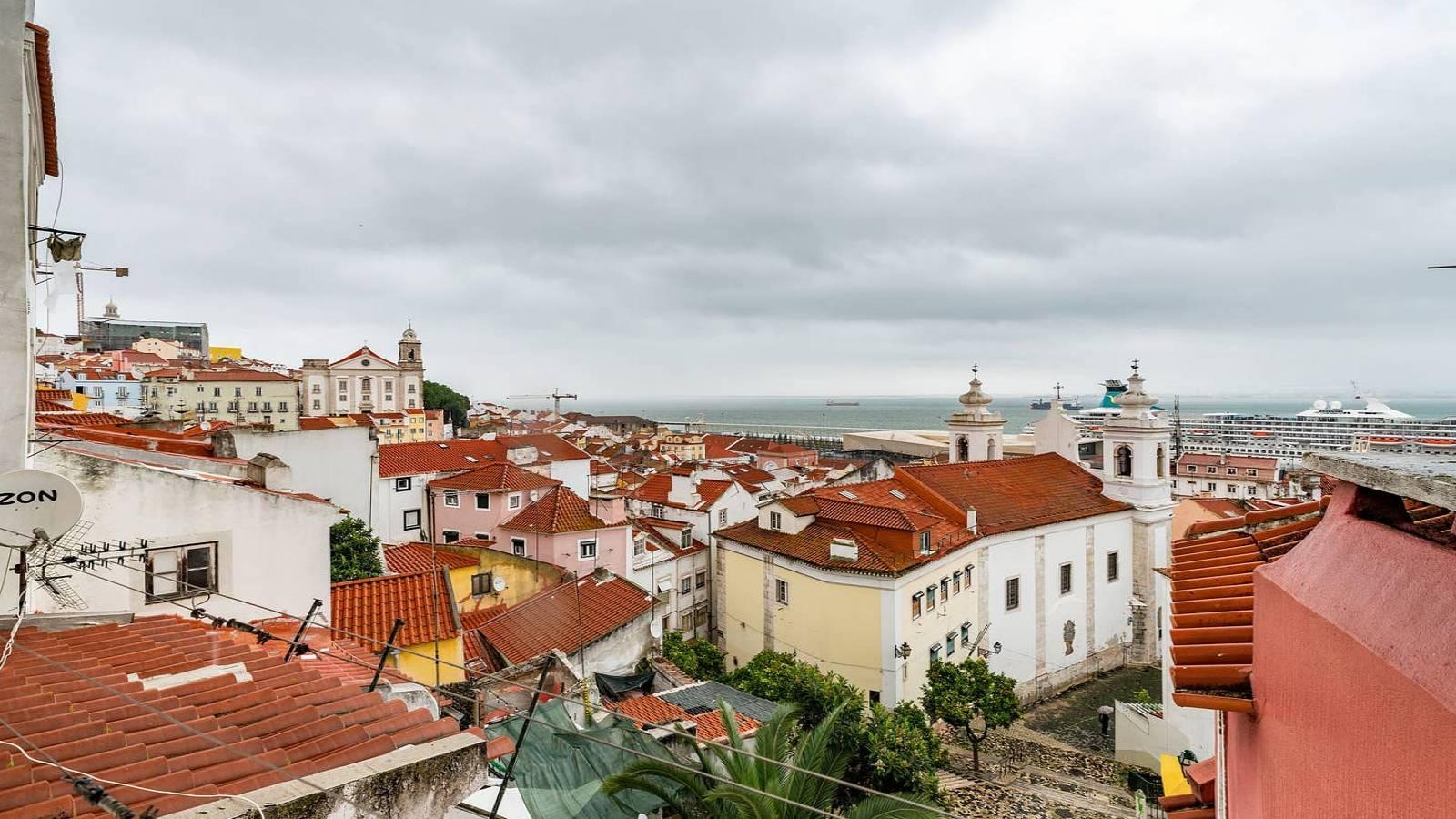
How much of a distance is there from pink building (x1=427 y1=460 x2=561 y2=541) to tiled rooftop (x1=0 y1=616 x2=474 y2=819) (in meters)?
23.3

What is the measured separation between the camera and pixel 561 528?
24375 mm

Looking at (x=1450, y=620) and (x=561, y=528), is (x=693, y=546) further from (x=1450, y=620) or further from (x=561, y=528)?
(x=1450, y=620)

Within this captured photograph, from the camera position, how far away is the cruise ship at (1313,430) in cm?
6750

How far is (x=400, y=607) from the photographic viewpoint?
11.9m

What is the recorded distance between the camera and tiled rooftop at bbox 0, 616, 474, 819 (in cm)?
314

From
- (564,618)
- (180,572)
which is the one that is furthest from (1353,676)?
(564,618)

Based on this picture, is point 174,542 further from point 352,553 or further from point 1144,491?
point 1144,491

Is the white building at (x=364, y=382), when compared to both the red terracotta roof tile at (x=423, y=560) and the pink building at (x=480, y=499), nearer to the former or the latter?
the pink building at (x=480, y=499)

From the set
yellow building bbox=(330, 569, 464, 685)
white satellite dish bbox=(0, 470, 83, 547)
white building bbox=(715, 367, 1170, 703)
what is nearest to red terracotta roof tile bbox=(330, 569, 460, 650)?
yellow building bbox=(330, 569, 464, 685)

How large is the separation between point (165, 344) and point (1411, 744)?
340 ft

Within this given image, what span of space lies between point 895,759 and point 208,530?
11.6m

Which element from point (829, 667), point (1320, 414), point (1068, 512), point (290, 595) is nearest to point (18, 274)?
point (290, 595)

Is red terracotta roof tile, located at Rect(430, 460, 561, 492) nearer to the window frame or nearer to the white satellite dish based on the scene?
the window frame

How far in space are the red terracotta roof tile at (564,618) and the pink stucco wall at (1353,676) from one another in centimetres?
1395
